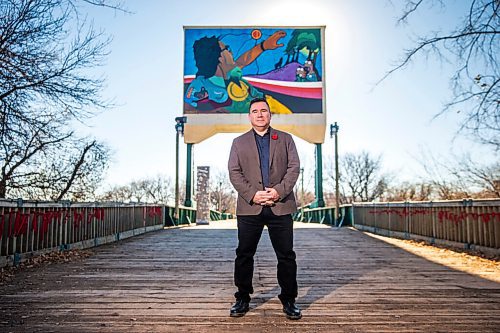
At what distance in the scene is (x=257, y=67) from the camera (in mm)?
18938

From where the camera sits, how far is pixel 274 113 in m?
18.6

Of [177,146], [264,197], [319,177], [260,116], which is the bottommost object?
[264,197]

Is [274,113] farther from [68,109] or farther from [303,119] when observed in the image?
[68,109]

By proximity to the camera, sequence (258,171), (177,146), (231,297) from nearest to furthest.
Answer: (258,171)
(231,297)
(177,146)

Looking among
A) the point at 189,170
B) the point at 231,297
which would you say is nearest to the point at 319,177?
the point at 189,170

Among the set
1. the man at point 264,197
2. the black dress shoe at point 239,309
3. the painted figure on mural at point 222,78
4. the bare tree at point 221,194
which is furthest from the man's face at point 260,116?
the bare tree at point 221,194

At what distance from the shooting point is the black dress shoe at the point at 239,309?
116 inches

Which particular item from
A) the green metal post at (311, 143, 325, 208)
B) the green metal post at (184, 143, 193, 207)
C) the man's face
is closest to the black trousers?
the man's face

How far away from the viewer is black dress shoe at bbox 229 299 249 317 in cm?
295

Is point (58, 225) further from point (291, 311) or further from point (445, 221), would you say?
point (445, 221)

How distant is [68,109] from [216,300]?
Answer: 6.84 m

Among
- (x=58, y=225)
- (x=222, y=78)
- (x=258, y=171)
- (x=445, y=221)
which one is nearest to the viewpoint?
(x=258, y=171)

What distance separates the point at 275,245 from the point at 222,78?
16449 millimetres

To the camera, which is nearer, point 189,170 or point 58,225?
point 58,225
